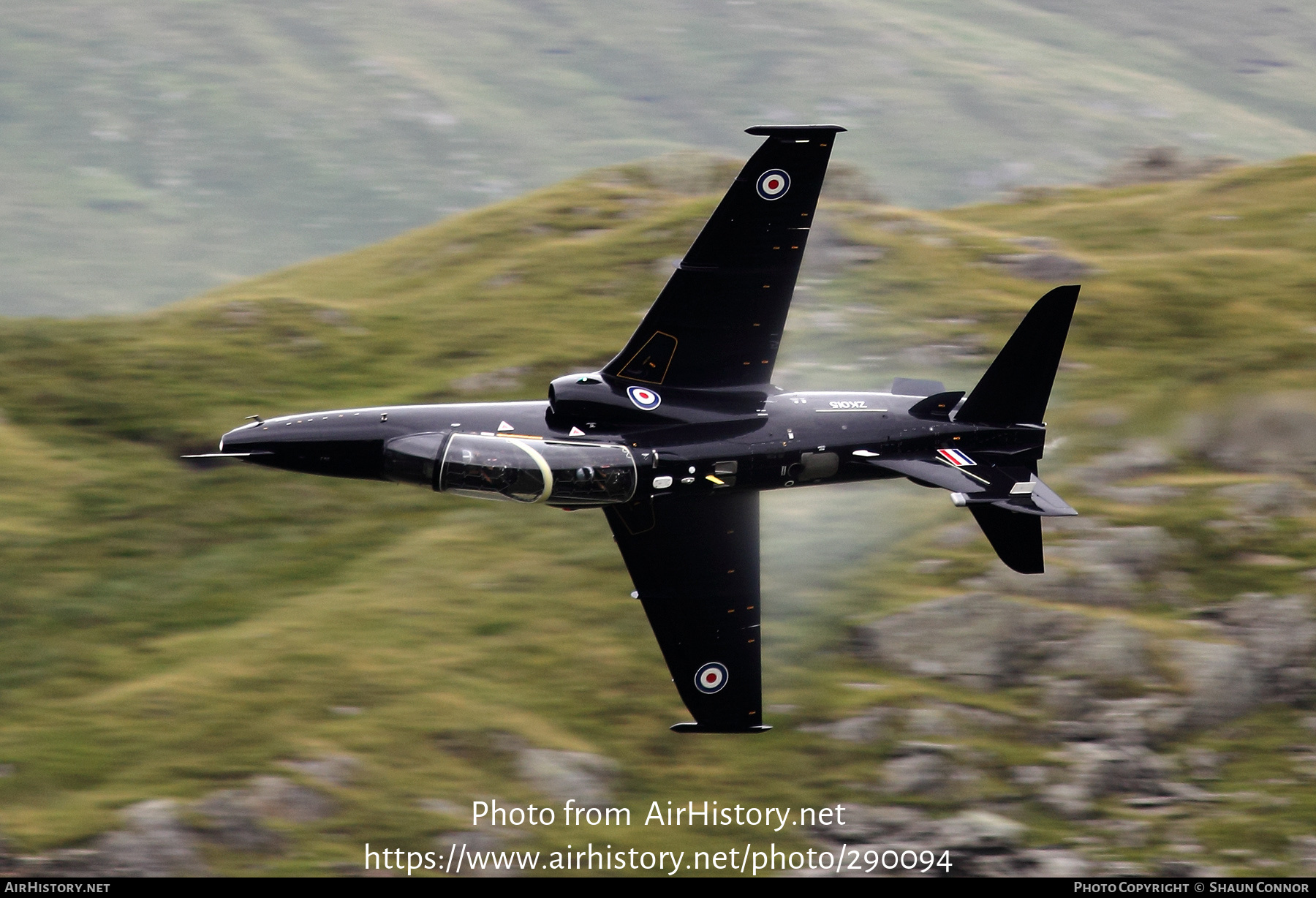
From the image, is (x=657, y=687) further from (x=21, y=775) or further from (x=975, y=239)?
(x=975, y=239)

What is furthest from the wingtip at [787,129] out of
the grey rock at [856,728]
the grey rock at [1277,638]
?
the grey rock at [1277,638]

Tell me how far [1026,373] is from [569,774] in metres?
14.9

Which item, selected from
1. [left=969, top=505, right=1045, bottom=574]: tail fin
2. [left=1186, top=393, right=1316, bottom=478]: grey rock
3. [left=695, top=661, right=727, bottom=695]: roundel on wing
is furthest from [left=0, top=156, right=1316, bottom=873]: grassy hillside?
[left=969, top=505, right=1045, bottom=574]: tail fin

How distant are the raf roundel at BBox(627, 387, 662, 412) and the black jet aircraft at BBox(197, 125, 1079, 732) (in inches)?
1.3

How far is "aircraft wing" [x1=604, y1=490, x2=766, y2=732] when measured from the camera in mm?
30828

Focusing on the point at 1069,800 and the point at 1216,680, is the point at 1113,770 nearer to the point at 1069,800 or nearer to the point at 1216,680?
the point at 1069,800

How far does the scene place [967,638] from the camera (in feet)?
117

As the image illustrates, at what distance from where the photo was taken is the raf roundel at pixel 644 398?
29.0 m

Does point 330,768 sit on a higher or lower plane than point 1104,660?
lower

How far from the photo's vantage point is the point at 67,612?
3684 cm

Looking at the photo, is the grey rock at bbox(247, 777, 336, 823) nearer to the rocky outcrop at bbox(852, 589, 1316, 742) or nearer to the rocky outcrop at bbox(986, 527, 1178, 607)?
the rocky outcrop at bbox(852, 589, 1316, 742)

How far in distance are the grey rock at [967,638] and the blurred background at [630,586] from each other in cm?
10

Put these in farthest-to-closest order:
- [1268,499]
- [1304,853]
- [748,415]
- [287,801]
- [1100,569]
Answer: [1268,499] < [1100,569] < [1304,853] < [287,801] < [748,415]

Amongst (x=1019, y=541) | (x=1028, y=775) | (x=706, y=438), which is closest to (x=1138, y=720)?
(x=1028, y=775)
